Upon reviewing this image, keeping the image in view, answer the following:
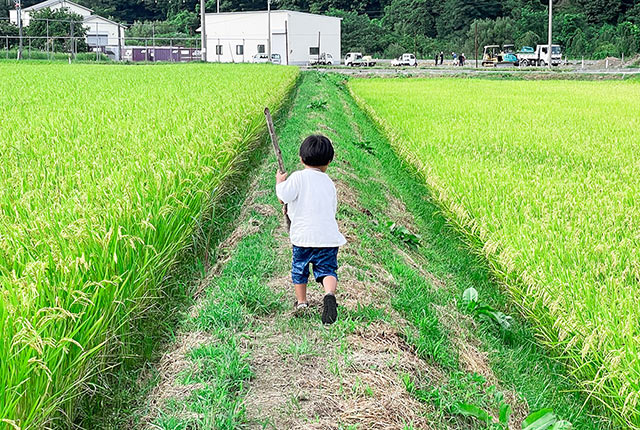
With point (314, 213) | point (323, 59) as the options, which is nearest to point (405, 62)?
point (323, 59)

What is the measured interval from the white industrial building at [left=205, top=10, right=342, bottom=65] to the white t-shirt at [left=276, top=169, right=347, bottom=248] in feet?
160

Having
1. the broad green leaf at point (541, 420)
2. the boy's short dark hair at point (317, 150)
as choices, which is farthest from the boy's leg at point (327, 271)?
the broad green leaf at point (541, 420)

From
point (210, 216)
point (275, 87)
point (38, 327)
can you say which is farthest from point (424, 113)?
point (38, 327)

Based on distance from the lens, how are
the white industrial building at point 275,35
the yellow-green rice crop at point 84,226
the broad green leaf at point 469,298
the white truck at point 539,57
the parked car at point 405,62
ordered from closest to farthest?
the yellow-green rice crop at point 84,226
the broad green leaf at point 469,298
the white truck at point 539,57
the parked car at point 405,62
the white industrial building at point 275,35

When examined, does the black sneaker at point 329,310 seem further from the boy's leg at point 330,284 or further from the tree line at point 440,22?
the tree line at point 440,22

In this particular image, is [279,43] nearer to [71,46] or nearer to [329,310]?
[71,46]

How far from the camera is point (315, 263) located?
3.50 m

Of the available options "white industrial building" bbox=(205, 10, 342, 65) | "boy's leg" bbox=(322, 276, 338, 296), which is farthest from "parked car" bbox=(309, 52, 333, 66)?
"boy's leg" bbox=(322, 276, 338, 296)

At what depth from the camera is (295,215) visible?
351 cm

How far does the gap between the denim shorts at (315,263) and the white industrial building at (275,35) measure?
160ft

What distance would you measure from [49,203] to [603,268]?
3006mm

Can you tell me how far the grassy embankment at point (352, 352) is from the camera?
271cm

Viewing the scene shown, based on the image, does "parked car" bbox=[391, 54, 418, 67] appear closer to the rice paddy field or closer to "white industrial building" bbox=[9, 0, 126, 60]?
"white industrial building" bbox=[9, 0, 126, 60]

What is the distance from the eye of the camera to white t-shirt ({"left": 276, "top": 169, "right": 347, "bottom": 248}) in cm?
345
